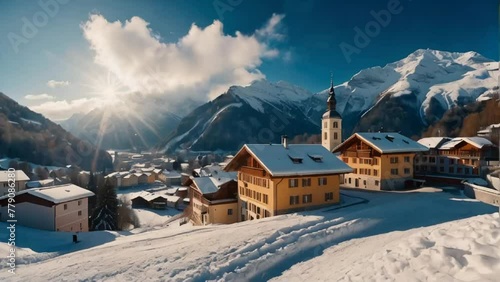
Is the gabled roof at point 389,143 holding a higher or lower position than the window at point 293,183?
higher

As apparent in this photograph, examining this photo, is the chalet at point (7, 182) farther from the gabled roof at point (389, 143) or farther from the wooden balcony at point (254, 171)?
the gabled roof at point (389, 143)

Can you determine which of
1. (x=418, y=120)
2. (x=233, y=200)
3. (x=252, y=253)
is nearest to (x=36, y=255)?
(x=252, y=253)

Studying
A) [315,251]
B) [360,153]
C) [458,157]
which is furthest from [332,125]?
[315,251]

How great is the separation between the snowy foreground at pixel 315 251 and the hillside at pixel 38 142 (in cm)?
13513

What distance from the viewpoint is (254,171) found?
29.7 meters

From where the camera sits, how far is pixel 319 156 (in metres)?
29.8

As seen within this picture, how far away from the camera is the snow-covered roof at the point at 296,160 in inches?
1051

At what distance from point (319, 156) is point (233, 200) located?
12319 mm

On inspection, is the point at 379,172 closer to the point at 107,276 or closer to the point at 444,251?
the point at 444,251

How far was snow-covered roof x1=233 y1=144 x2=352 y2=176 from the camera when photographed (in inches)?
1051

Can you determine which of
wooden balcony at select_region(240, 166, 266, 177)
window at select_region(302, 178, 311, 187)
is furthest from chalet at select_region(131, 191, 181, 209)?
window at select_region(302, 178, 311, 187)

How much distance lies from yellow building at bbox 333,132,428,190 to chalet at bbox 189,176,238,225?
62.4 feet

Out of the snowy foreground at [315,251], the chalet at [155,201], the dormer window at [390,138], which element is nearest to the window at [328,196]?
the snowy foreground at [315,251]

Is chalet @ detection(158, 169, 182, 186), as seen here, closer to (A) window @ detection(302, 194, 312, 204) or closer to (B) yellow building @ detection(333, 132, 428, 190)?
(B) yellow building @ detection(333, 132, 428, 190)
